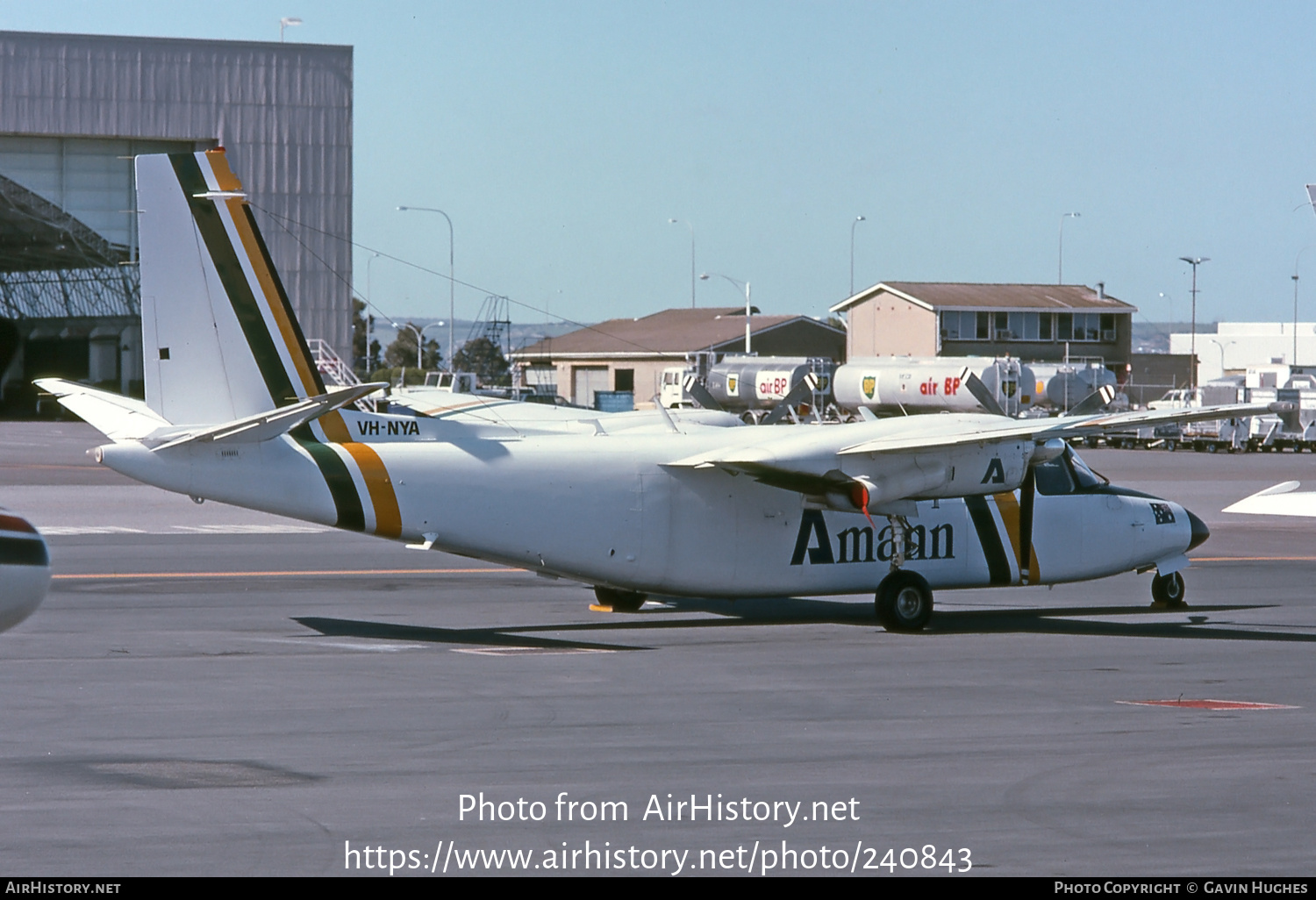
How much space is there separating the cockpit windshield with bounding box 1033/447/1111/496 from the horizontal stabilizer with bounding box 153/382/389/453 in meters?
8.44

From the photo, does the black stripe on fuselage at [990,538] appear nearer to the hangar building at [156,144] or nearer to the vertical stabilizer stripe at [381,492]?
the vertical stabilizer stripe at [381,492]

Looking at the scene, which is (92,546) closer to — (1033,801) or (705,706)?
(705,706)

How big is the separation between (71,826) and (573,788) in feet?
9.17

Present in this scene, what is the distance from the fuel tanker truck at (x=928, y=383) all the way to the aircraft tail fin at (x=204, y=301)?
5021 cm

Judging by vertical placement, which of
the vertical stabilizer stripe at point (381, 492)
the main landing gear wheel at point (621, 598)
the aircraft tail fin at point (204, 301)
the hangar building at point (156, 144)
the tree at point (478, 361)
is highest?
the hangar building at point (156, 144)

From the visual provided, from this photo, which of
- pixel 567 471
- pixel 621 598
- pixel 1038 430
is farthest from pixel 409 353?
pixel 1038 430

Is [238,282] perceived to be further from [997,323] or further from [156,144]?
[997,323]

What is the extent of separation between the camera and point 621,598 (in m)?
18.5

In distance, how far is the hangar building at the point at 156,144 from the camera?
73438mm

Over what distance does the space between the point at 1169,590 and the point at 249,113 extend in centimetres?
6438

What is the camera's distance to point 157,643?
601 inches

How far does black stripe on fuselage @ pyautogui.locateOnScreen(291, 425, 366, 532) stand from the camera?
610 inches

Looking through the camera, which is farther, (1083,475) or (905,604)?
(1083,475)

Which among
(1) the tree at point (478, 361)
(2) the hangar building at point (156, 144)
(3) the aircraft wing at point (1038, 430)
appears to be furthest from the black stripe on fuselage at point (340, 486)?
(1) the tree at point (478, 361)
